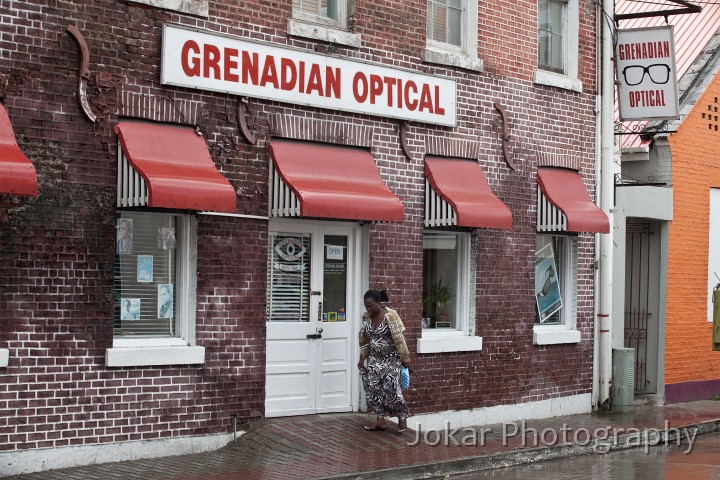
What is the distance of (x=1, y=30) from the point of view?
420 inches

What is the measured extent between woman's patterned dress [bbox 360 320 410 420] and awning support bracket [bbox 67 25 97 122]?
160 inches

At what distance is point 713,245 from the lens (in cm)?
1962

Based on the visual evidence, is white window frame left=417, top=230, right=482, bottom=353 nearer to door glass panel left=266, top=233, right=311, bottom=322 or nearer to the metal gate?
door glass panel left=266, top=233, right=311, bottom=322

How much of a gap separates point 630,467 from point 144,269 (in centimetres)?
565

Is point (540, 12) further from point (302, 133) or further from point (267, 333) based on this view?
point (267, 333)

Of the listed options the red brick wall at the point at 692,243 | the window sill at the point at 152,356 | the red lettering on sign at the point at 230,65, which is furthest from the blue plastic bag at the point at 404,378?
the red brick wall at the point at 692,243

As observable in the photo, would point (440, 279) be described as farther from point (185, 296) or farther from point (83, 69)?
point (83, 69)

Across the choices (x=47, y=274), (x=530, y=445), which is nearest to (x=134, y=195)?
(x=47, y=274)

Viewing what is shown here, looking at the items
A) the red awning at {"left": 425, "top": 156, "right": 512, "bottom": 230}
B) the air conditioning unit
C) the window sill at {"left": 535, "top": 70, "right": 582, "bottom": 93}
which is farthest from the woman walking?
the air conditioning unit

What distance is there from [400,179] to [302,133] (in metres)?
1.68

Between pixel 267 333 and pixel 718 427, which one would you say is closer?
pixel 267 333

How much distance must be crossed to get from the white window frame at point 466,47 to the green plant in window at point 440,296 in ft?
9.34

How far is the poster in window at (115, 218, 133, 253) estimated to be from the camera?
11711 mm

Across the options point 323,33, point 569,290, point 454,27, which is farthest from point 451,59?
point 569,290
